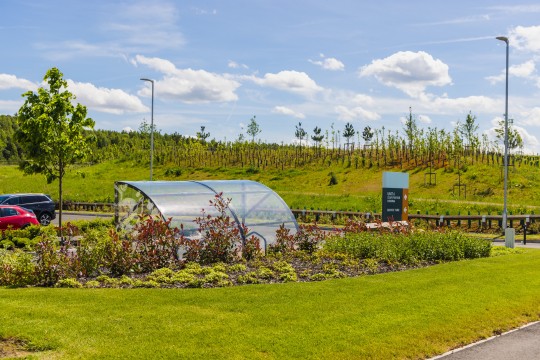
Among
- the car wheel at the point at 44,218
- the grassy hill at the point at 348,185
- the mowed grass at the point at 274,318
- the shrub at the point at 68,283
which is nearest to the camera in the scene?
Result: the mowed grass at the point at 274,318

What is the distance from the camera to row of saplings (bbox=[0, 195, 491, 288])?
12023 millimetres

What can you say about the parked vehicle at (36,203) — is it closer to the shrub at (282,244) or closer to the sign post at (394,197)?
the sign post at (394,197)

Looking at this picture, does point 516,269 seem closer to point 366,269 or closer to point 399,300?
point 366,269

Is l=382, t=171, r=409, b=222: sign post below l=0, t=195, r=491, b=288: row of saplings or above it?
above

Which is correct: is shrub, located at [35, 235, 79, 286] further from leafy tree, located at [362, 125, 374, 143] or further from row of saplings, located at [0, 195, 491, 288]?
leafy tree, located at [362, 125, 374, 143]

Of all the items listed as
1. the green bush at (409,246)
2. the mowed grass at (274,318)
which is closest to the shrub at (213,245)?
the green bush at (409,246)

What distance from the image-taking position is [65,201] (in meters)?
45.9

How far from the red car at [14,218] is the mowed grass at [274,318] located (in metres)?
14.0

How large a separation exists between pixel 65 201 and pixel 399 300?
1558 inches

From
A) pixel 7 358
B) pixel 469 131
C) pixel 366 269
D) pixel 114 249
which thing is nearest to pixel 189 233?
pixel 114 249

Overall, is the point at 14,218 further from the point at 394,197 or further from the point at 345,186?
the point at 345,186

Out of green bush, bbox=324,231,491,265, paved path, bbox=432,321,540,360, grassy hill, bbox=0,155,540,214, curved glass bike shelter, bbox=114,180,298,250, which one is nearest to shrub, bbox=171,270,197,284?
curved glass bike shelter, bbox=114,180,298,250

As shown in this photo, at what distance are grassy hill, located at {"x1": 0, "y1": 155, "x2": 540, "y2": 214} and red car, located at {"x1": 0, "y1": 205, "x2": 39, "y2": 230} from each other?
3604mm

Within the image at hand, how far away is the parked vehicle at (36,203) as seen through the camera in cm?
3053
